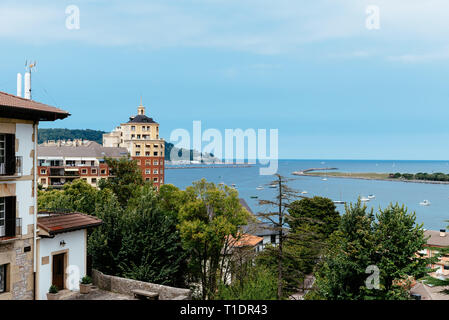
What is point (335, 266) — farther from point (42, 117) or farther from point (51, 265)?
point (42, 117)

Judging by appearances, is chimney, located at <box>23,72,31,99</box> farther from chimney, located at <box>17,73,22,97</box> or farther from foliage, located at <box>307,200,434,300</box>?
foliage, located at <box>307,200,434,300</box>

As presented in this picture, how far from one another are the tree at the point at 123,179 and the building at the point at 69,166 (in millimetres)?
53405

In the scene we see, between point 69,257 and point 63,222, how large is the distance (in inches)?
72.1

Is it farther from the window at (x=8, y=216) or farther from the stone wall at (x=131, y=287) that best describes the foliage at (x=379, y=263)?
the window at (x=8, y=216)

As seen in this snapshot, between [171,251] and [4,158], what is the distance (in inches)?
521

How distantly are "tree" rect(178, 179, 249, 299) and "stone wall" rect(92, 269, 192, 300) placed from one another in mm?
6349

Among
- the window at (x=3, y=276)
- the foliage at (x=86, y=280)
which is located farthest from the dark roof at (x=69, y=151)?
the window at (x=3, y=276)

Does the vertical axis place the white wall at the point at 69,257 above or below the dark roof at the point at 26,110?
below

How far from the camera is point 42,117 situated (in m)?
20.1

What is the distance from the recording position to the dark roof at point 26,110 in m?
18.0

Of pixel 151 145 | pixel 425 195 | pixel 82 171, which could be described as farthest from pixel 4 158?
pixel 425 195

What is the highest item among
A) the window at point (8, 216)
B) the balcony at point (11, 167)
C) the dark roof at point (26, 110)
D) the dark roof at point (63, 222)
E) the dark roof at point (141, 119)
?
the dark roof at point (141, 119)

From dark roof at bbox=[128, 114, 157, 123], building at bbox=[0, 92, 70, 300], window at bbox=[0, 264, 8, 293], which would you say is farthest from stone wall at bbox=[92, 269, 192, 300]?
dark roof at bbox=[128, 114, 157, 123]

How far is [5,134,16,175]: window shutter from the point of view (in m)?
18.7
